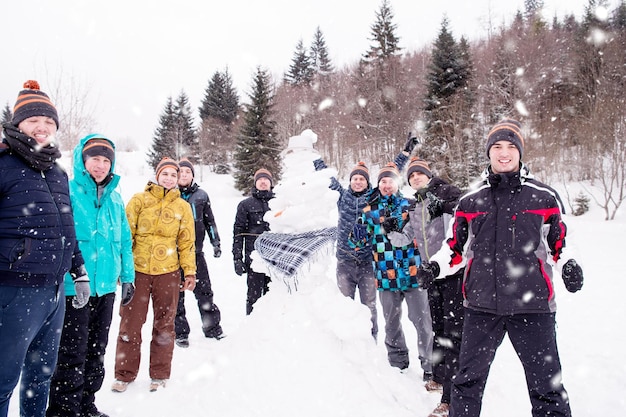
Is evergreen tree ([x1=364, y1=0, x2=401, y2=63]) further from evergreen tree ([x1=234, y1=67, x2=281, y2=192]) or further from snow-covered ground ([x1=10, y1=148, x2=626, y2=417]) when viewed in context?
snow-covered ground ([x1=10, y1=148, x2=626, y2=417])

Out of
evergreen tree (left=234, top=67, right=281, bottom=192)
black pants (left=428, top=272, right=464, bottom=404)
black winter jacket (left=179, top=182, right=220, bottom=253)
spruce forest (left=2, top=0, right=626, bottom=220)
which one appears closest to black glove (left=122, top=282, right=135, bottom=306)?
black winter jacket (left=179, top=182, right=220, bottom=253)

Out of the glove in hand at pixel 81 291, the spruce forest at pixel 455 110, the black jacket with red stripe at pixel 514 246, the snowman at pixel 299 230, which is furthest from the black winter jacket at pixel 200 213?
the spruce forest at pixel 455 110

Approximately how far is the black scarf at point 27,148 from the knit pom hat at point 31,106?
0.11 m

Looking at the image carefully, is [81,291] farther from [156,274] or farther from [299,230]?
[299,230]

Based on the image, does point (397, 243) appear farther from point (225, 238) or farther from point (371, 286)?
point (225, 238)

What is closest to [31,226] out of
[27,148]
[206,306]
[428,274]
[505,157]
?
[27,148]

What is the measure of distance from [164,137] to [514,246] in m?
34.4


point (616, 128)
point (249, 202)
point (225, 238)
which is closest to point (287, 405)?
point (249, 202)

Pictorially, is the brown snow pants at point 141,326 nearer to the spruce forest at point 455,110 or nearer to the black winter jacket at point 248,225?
the black winter jacket at point 248,225

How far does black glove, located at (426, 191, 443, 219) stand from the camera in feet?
10.8

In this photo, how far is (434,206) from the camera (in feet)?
10.8

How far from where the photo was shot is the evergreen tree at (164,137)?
32562 mm

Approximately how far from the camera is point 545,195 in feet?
7.88

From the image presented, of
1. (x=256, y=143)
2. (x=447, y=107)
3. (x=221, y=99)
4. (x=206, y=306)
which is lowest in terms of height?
(x=206, y=306)
